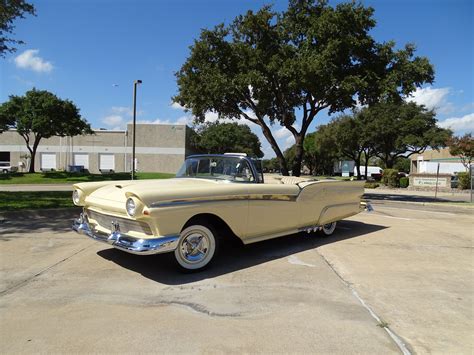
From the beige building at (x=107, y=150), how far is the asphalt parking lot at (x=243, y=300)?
163 ft

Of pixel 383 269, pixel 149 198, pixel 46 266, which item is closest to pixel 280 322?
pixel 149 198

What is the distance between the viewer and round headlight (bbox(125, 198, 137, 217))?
4.49 metres

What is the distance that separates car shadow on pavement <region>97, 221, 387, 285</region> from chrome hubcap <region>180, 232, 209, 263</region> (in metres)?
0.20

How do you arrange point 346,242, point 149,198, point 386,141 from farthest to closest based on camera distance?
1. point 386,141
2. point 346,242
3. point 149,198

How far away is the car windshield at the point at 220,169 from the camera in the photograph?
19.1 feet

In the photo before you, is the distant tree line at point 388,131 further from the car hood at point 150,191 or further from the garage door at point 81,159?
the car hood at point 150,191

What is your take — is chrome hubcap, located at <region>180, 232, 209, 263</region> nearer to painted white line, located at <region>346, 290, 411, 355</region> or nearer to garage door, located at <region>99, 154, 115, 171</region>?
painted white line, located at <region>346, 290, 411, 355</region>

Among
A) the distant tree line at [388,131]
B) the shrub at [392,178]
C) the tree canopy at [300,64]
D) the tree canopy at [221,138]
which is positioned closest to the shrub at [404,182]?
the shrub at [392,178]

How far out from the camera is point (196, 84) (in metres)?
19.4

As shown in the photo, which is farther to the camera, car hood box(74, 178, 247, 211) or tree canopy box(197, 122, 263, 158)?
tree canopy box(197, 122, 263, 158)

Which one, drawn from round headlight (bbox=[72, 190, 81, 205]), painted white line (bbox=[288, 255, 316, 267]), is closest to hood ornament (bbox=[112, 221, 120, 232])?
round headlight (bbox=[72, 190, 81, 205])

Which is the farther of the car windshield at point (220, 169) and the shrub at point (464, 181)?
the shrub at point (464, 181)

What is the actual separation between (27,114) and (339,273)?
115 ft

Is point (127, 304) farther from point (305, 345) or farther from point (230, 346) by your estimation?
point (305, 345)
